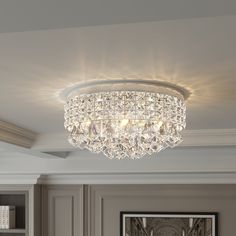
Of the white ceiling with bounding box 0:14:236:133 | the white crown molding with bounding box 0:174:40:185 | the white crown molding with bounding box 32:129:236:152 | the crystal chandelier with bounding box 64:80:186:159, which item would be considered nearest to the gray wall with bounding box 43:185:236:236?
the white crown molding with bounding box 0:174:40:185

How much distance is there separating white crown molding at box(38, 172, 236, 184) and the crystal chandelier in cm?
244

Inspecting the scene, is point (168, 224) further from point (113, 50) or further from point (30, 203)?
point (113, 50)

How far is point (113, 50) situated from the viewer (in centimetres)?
163

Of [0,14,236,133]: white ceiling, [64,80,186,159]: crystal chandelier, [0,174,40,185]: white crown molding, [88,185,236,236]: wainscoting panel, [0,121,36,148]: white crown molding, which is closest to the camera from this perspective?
[0,14,236,133]: white ceiling

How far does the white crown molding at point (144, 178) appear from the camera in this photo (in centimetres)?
463

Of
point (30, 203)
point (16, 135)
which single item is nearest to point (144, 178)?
point (30, 203)

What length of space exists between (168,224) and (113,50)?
11.1ft

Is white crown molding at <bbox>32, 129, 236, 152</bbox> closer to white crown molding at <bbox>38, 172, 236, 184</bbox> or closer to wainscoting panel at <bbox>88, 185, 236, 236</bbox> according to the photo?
white crown molding at <bbox>38, 172, 236, 184</bbox>

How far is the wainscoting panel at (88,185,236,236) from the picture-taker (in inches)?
182

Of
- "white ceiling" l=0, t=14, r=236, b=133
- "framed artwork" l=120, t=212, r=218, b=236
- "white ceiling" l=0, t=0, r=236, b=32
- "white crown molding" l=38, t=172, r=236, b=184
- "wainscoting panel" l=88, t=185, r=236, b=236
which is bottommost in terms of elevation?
"framed artwork" l=120, t=212, r=218, b=236

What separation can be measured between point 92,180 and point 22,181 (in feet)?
2.29

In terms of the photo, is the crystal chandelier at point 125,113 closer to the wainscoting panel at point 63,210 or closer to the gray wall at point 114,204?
the gray wall at point 114,204

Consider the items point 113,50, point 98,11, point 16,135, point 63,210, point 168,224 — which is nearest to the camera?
point 98,11

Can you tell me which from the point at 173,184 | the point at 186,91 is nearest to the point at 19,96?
the point at 186,91
